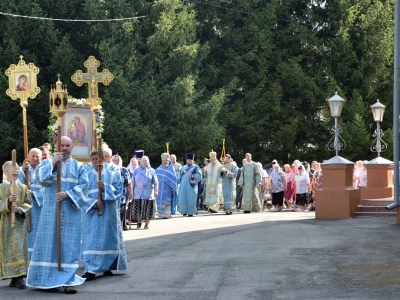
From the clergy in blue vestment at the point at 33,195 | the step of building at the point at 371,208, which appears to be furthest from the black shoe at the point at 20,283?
the step of building at the point at 371,208

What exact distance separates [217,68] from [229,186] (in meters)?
18.2

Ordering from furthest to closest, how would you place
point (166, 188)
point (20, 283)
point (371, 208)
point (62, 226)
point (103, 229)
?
point (166, 188) → point (371, 208) → point (103, 229) → point (20, 283) → point (62, 226)

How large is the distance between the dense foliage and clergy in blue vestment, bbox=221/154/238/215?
1154 centimetres

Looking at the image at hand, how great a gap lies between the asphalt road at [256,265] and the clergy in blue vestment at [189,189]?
27.2ft

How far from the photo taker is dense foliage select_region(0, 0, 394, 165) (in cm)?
4616

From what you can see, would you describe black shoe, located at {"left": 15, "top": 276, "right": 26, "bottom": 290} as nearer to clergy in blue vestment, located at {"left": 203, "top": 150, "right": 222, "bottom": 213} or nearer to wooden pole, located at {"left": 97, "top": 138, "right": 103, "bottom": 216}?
wooden pole, located at {"left": 97, "top": 138, "right": 103, "bottom": 216}

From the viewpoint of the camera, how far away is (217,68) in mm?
51375

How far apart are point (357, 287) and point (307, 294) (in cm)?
85

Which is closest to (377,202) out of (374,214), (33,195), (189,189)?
(374,214)

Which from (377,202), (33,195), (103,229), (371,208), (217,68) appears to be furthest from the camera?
(217,68)

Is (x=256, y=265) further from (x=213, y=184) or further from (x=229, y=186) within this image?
(x=229, y=186)

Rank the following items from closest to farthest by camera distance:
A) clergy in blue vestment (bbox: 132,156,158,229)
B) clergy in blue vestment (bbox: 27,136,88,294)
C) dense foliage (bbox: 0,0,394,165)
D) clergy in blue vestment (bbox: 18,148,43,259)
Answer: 1. clergy in blue vestment (bbox: 27,136,88,294)
2. clergy in blue vestment (bbox: 18,148,43,259)
3. clergy in blue vestment (bbox: 132,156,158,229)
4. dense foliage (bbox: 0,0,394,165)

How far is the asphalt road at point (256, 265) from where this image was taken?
42.0 ft

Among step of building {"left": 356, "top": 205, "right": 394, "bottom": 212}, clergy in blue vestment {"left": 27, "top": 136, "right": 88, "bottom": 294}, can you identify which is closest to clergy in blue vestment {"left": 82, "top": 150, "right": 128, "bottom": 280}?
clergy in blue vestment {"left": 27, "top": 136, "right": 88, "bottom": 294}
